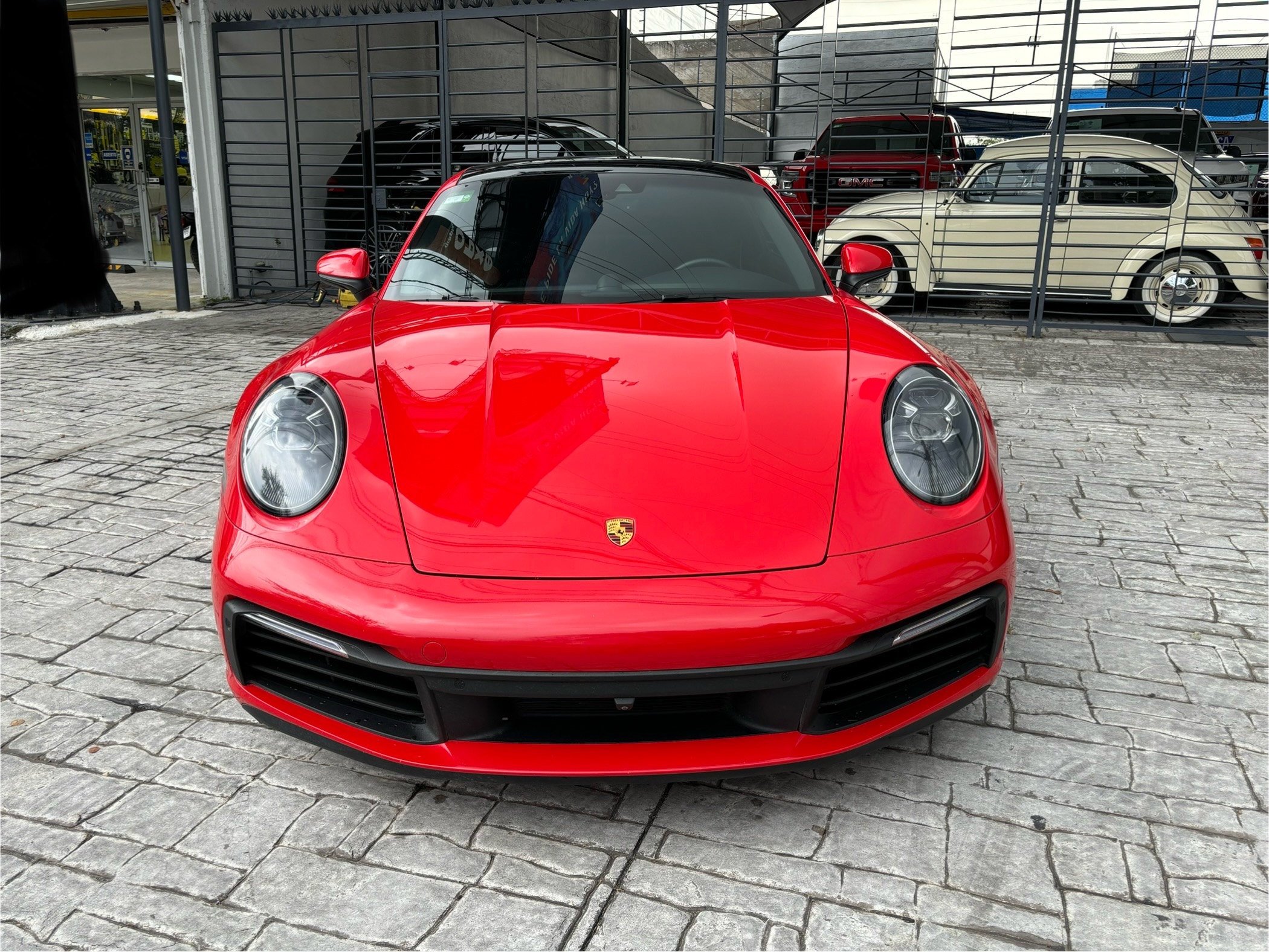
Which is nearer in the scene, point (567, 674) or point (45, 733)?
point (567, 674)

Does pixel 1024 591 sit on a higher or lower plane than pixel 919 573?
lower

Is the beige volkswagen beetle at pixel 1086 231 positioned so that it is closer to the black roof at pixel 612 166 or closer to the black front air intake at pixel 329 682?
the black roof at pixel 612 166

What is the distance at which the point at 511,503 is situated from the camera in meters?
1.82

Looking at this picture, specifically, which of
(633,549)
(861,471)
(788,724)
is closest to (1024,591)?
(861,471)

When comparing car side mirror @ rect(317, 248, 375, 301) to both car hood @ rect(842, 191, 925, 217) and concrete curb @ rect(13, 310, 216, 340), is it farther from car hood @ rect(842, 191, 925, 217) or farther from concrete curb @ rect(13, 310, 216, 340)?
car hood @ rect(842, 191, 925, 217)

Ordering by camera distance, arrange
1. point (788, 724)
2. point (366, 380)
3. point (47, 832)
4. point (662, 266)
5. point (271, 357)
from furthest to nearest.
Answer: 1. point (271, 357)
2. point (662, 266)
3. point (366, 380)
4. point (47, 832)
5. point (788, 724)

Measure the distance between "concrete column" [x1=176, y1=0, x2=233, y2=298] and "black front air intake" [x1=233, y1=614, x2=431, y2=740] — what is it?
9.57 meters

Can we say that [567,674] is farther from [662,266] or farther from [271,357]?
[271,357]

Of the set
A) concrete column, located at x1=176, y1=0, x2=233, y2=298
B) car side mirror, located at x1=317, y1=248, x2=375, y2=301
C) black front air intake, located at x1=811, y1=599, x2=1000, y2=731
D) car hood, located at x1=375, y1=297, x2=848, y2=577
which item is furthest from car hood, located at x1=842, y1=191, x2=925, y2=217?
black front air intake, located at x1=811, y1=599, x2=1000, y2=731

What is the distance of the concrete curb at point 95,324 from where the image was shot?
797 centimetres

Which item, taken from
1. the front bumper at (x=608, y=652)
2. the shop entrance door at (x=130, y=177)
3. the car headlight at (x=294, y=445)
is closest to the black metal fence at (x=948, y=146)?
the shop entrance door at (x=130, y=177)

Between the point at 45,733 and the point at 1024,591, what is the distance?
2.76 meters

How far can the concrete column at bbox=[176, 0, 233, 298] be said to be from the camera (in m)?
9.80

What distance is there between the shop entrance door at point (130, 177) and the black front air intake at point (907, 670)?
45.1ft
